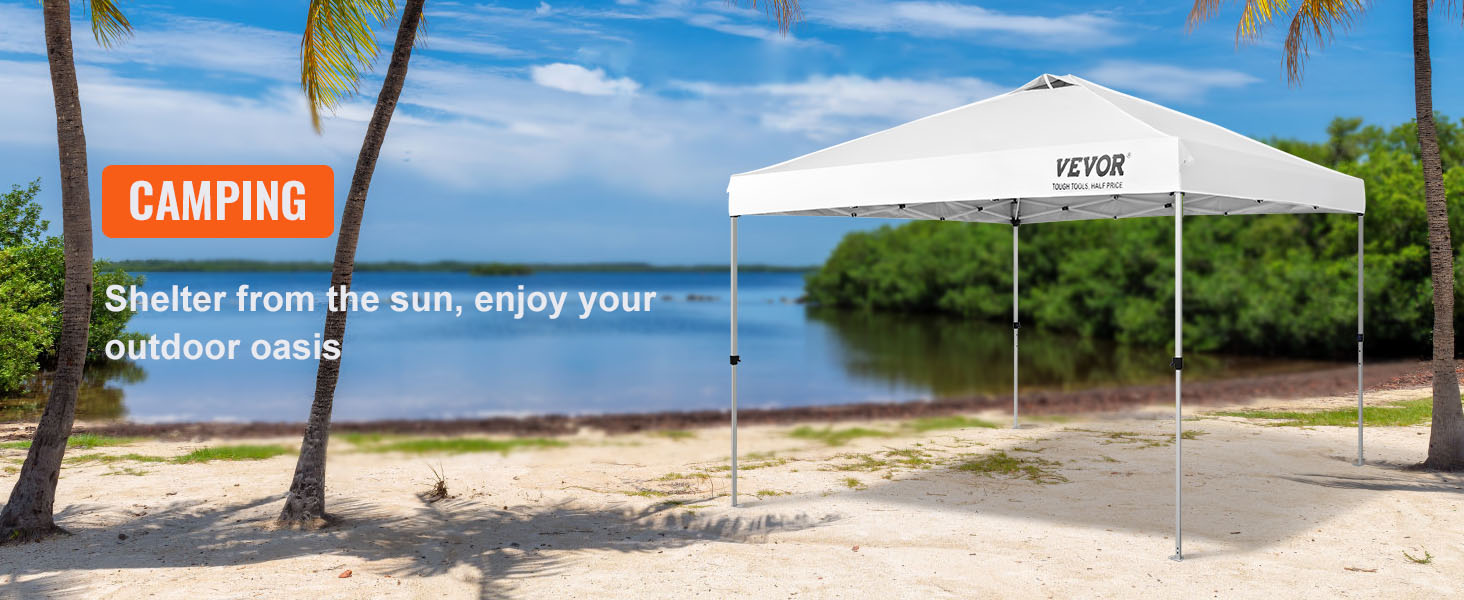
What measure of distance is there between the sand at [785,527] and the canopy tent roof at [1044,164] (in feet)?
5.67

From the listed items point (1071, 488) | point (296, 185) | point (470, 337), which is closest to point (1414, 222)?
point (1071, 488)

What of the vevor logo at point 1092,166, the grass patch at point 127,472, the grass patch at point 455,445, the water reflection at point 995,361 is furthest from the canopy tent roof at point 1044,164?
the water reflection at point 995,361

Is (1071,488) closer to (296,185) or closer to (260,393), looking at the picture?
(296,185)

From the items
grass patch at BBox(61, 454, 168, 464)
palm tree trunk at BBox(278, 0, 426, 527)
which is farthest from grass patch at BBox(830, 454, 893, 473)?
grass patch at BBox(61, 454, 168, 464)

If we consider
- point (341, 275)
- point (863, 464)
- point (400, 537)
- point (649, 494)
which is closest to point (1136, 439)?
point (863, 464)

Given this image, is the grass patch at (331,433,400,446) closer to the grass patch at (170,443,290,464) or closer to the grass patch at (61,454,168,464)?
the grass patch at (170,443,290,464)

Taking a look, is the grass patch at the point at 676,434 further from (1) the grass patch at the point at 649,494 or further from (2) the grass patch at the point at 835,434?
(1) the grass patch at the point at 649,494

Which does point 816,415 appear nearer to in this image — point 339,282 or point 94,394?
point 339,282

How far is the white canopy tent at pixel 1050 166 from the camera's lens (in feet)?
14.0

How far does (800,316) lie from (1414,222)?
30.1 m

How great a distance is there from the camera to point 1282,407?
34.2 feet

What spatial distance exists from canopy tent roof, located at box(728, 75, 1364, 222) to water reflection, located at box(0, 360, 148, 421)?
8.68m

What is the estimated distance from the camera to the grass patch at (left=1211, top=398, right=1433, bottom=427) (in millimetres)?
8766

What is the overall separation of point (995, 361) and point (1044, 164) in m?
19.3
